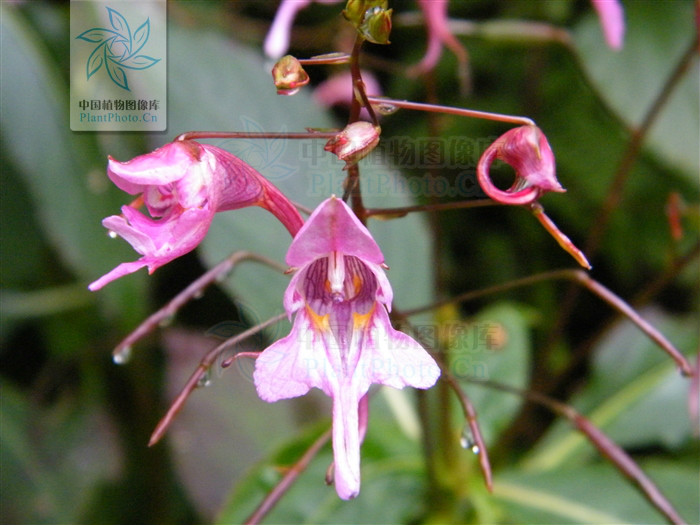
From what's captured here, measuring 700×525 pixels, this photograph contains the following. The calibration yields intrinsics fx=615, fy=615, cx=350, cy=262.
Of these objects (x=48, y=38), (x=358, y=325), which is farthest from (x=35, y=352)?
(x=358, y=325)

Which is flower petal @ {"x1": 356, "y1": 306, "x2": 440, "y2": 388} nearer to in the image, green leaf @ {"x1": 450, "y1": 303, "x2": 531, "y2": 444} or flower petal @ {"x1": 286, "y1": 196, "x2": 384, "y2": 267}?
flower petal @ {"x1": 286, "y1": 196, "x2": 384, "y2": 267}

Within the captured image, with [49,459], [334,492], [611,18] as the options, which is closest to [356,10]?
[611,18]

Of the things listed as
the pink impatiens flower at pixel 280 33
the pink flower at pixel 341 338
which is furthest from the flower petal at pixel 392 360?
the pink impatiens flower at pixel 280 33

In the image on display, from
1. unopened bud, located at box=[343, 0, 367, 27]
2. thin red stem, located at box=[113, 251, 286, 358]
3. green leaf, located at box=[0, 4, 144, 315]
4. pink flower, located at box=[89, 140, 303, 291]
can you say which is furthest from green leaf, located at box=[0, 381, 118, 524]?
unopened bud, located at box=[343, 0, 367, 27]

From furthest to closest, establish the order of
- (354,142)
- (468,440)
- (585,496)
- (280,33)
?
(585,496), (280,33), (468,440), (354,142)

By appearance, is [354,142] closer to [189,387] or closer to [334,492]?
[189,387]

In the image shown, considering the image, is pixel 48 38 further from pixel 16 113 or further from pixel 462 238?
pixel 462 238
